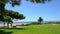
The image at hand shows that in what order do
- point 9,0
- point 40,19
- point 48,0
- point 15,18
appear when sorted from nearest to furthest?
1. point 48,0
2. point 9,0
3. point 15,18
4. point 40,19

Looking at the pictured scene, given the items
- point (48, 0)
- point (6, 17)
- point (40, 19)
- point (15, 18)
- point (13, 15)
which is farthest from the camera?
point (40, 19)

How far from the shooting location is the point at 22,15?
49.6 meters

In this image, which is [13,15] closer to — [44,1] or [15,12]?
[15,12]

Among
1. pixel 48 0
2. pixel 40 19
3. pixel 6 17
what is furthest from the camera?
pixel 40 19

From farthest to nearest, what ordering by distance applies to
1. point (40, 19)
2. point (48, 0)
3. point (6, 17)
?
point (40, 19), point (6, 17), point (48, 0)

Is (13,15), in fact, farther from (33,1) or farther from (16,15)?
(33,1)

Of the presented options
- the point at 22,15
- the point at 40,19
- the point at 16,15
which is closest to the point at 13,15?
the point at 16,15

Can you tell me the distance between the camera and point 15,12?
46.4m

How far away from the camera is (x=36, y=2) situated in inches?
744

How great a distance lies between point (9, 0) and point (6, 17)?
19619 millimetres

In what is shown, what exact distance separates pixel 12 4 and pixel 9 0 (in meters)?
0.99

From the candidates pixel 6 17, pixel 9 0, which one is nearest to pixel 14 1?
pixel 9 0

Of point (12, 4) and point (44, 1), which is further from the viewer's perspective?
point (12, 4)

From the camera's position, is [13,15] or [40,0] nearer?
[40,0]
